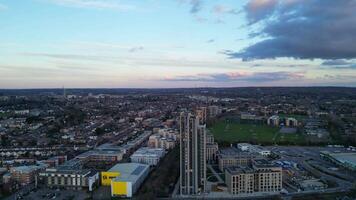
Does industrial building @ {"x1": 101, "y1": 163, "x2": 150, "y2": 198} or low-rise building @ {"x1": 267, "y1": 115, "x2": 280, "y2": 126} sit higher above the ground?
low-rise building @ {"x1": 267, "y1": 115, "x2": 280, "y2": 126}

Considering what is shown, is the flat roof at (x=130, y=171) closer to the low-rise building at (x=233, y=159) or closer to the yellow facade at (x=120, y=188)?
the yellow facade at (x=120, y=188)

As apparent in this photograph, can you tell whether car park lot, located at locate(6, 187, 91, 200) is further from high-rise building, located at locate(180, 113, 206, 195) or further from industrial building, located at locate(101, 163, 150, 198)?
high-rise building, located at locate(180, 113, 206, 195)

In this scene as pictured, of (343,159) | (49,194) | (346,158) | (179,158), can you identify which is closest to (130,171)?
(49,194)

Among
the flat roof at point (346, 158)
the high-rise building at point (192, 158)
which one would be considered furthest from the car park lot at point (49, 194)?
the flat roof at point (346, 158)

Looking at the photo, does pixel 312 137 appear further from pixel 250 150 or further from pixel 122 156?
pixel 122 156

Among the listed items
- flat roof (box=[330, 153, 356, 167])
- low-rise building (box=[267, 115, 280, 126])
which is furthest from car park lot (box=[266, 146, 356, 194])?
low-rise building (box=[267, 115, 280, 126])

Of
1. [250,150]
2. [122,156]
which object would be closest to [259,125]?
[250,150]
